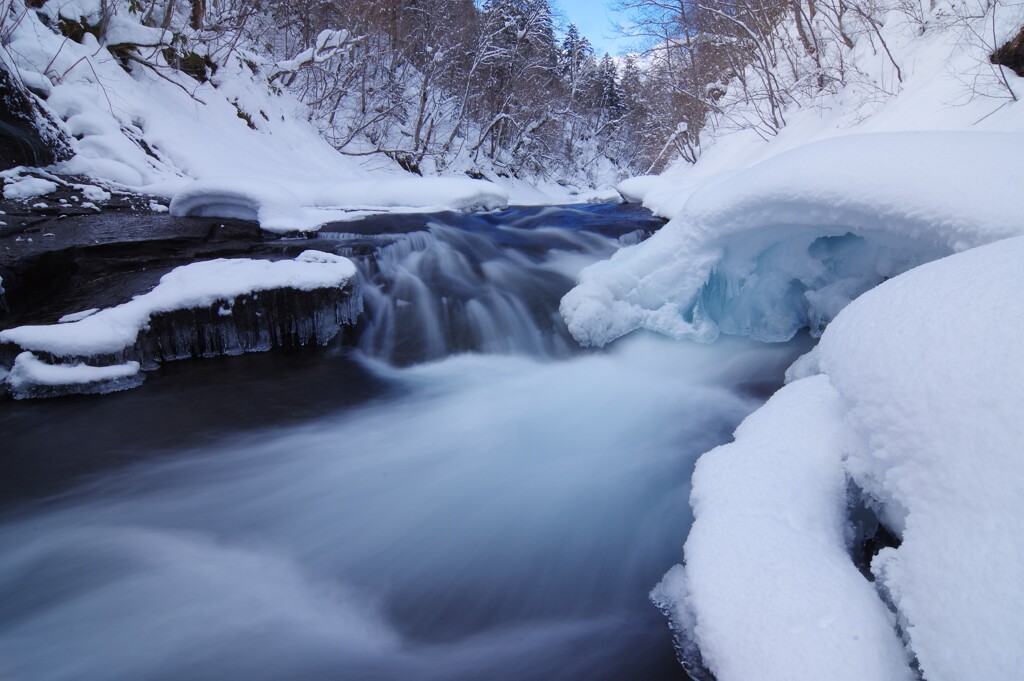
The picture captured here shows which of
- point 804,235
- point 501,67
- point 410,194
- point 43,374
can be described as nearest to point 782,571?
point 804,235

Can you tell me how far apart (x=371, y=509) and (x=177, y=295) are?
71.3 inches

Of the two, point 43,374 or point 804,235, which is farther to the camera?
point 804,235

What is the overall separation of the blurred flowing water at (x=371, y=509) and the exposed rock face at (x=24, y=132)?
11.1 ft

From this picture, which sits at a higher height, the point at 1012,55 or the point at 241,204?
the point at 1012,55

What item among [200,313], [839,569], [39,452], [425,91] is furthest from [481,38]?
[839,569]

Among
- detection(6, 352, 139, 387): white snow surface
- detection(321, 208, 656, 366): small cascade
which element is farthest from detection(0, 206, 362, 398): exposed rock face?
detection(321, 208, 656, 366): small cascade

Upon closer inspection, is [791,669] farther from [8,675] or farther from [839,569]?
[8,675]

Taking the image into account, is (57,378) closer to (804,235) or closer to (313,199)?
(804,235)

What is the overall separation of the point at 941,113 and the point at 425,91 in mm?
12939

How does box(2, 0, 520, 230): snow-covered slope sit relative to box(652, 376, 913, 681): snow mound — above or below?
above

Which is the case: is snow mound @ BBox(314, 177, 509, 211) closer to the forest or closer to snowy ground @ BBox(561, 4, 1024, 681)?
the forest

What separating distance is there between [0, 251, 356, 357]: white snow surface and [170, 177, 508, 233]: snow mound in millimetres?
1793

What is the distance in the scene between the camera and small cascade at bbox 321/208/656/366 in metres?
3.76

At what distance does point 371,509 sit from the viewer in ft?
6.97
